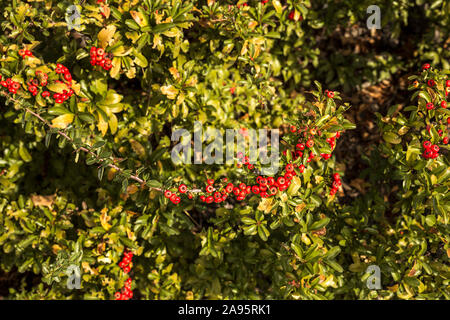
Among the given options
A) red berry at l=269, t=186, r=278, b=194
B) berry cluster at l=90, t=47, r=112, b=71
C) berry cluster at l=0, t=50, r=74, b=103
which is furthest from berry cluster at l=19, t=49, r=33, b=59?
red berry at l=269, t=186, r=278, b=194

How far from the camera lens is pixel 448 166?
6.99 feet

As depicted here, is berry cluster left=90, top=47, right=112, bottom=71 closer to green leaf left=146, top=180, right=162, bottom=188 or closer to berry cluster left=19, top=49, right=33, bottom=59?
berry cluster left=19, top=49, right=33, bottom=59

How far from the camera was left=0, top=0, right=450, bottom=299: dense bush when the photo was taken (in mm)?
2121

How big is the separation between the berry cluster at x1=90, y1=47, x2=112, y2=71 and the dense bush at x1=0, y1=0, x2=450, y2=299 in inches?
0.5

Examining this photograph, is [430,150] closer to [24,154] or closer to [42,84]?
[42,84]

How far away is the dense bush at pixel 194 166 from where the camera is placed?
6.96 ft

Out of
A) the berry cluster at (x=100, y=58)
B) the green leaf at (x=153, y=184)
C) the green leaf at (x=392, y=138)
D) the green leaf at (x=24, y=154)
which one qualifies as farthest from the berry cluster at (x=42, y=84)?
the green leaf at (x=392, y=138)

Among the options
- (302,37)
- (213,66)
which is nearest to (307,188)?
(213,66)

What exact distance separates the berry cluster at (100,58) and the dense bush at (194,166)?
12mm

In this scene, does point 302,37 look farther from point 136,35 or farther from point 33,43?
point 33,43

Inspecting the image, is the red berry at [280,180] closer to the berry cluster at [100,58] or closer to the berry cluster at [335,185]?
the berry cluster at [335,185]

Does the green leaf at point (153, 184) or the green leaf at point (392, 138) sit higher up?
the green leaf at point (392, 138)

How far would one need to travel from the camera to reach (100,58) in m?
2.10

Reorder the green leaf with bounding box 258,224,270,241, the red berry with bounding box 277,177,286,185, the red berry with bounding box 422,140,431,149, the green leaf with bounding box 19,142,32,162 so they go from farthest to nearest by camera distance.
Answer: the green leaf with bounding box 19,142,32,162 → the green leaf with bounding box 258,224,270,241 → the red berry with bounding box 422,140,431,149 → the red berry with bounding box 277,177,286,185
